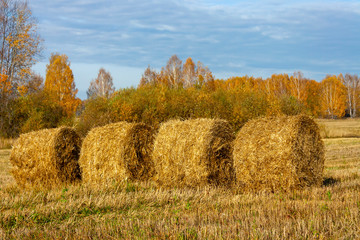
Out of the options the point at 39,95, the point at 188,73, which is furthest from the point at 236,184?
the point at 188,73

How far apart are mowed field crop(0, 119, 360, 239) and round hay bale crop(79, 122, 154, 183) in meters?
1.21

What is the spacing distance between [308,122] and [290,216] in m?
3.71

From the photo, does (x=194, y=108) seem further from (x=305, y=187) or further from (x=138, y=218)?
(x=138, y=218)

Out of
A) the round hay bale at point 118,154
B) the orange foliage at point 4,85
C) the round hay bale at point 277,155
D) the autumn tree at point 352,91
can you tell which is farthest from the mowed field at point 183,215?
the autumn tree at point 352,91

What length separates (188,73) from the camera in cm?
7231

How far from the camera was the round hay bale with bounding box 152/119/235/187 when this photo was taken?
9188 mm

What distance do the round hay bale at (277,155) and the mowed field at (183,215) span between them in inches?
15.8

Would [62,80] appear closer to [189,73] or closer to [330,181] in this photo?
[189,73]

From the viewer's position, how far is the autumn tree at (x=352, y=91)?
83.9m

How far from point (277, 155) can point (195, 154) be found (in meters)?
1.93

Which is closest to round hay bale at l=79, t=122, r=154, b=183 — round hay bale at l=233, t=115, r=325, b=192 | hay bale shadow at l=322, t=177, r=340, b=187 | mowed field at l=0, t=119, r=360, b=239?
mowed field at l=0, t=119, r=360, b=239

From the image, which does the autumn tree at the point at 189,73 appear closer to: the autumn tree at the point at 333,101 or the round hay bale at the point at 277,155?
the autumn tree at the point at 333,101

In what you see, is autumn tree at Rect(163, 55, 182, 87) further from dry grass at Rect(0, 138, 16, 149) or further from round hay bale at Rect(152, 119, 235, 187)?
round hay bale at Rect(152, 119, 235, 187)

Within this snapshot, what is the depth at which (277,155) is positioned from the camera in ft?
28.3
